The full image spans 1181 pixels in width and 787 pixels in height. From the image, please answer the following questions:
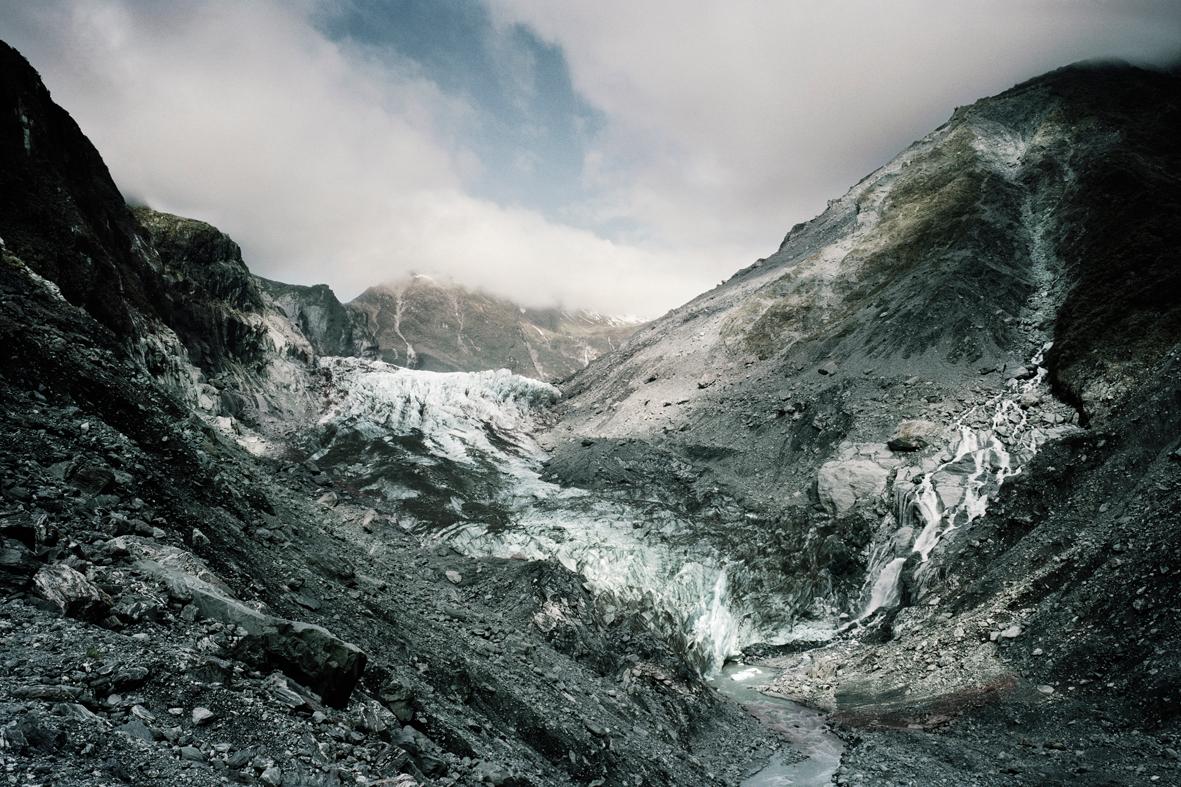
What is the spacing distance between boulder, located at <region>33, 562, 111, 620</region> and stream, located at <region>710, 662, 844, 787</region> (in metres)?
18.8

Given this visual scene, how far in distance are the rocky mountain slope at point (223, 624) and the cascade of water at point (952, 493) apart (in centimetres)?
1489

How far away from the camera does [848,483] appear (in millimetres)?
40188

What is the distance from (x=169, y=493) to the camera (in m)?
12.4

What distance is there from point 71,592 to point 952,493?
39256mm

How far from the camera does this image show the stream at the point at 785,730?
20203mm

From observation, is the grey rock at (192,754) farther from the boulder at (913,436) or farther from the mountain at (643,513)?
the boulder at (913,436)

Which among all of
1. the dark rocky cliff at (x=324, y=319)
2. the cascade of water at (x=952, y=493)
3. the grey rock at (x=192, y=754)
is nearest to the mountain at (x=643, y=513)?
the grey rock at (x=192, y=754)

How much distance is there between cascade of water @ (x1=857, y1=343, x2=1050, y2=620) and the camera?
33719 millimetres

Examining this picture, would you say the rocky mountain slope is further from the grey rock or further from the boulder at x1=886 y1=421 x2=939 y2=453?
the boulder at x1=886 y1=421 x2=939 y2=453

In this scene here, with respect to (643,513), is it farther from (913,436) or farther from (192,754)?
(192,754)

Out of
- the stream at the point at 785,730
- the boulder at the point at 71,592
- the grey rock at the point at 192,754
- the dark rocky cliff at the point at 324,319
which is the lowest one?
the stream at the point at 785,730

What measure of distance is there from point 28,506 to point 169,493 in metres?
3.45

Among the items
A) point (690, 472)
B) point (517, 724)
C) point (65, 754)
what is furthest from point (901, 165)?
point (65, 754)

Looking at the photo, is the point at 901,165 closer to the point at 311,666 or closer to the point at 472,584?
the point at 472,584
